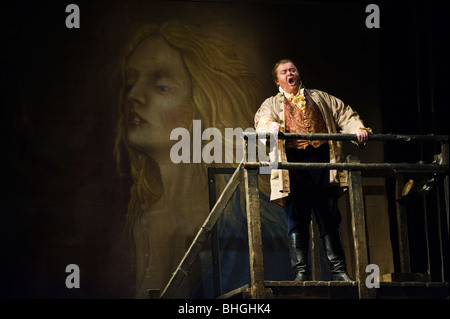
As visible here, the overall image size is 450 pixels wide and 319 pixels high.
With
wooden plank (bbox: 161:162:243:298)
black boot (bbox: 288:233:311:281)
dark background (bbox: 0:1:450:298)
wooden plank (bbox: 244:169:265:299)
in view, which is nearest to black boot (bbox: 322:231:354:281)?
black boot (bbox: 288:233:311:281)

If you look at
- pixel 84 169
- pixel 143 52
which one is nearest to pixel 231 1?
pixel 143 52

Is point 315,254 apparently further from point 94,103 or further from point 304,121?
point 94,103

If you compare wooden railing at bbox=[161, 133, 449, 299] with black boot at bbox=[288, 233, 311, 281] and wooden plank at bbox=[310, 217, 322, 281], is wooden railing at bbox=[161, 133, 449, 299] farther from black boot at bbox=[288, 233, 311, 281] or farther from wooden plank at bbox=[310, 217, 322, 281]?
wooden plank at bbox=[310, 217, 322, 281]

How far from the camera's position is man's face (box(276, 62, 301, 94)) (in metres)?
7.43

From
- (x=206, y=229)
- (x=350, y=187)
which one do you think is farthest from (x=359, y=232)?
(x=206, y=229)

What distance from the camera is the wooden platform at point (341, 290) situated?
654 cm

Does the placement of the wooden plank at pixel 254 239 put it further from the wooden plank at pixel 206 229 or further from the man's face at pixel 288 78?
the man's face at pixel 288 78

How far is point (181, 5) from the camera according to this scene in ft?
30.7

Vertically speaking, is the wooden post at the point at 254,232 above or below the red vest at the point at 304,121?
below

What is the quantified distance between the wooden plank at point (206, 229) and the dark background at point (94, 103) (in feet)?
3.33

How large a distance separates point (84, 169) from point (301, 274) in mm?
3006

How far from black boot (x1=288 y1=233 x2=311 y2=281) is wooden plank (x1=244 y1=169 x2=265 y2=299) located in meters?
0.43

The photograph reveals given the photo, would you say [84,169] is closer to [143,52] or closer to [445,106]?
[143,52]

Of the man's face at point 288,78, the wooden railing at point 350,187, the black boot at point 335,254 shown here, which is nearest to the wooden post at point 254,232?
the wooden railing at point 350,187
